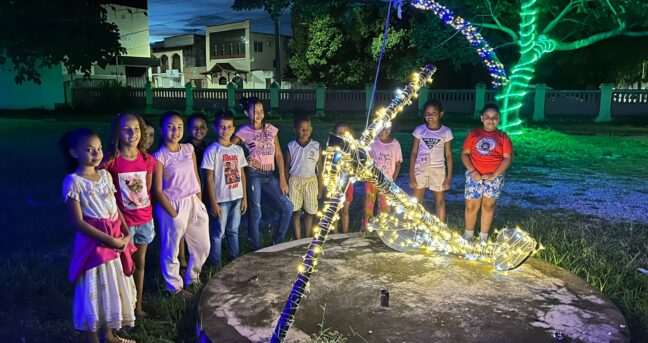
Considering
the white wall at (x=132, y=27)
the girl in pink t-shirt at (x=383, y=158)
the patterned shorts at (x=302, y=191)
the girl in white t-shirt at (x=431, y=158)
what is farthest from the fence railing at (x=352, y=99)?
the patterned shorts at (x=302, y=191)

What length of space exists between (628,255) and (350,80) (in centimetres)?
2038

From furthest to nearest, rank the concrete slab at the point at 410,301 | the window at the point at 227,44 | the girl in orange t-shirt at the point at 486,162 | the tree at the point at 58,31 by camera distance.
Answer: the window at the point at 227,44 → the tree at the point at 58,31 → the girl in orange t-shirt at the point at 486,162 → the concrete slab at the point at 410,301

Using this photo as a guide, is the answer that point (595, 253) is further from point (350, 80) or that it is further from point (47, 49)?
point (350, 80)

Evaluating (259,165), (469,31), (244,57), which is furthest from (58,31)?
(244,57)

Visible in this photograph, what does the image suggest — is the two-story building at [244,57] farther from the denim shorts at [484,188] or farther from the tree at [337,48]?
the denim shorts at [484,188]

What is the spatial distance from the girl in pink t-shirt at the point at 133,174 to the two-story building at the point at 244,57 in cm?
3633

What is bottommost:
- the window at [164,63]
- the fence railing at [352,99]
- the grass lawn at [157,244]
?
the grass lawn at [157,244]

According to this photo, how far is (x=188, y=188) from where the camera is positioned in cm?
371

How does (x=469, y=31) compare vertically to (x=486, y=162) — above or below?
above

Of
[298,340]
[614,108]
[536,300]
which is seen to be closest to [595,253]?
[536,300]

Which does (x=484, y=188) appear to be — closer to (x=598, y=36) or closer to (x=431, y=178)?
(x=431, y=178)

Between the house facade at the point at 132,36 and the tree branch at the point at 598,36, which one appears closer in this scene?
the tree branch at the point at 598,36

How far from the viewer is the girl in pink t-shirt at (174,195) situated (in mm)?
3633

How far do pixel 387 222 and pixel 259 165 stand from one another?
1.25 metres
